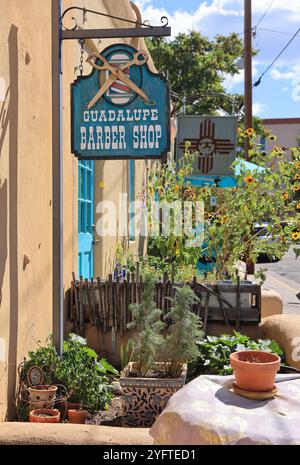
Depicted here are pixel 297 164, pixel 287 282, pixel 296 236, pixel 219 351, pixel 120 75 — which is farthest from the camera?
pixel 287 282

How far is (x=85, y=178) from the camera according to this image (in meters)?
6.62

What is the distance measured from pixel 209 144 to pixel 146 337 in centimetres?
754

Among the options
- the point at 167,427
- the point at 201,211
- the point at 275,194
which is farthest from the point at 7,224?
the point at 201,211

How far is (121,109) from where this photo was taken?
4.39 m

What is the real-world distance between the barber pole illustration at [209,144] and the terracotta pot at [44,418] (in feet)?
24.8

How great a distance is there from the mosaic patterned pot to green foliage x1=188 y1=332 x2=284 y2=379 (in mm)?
648

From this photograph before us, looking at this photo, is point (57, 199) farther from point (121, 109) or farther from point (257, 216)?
point (257, 216)

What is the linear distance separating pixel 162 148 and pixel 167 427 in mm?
2732

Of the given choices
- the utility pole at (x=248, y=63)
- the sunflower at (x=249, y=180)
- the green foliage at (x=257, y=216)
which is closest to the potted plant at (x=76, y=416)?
the green foliage at (x=257, y=216)

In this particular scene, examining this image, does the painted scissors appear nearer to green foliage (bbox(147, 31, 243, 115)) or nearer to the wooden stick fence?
the wooden stick fence

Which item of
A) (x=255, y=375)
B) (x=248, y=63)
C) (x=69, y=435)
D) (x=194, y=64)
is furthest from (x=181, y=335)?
(x=194, y=64)

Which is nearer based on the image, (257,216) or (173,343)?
(173,343)

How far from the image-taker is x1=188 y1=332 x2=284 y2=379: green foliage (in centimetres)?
442
